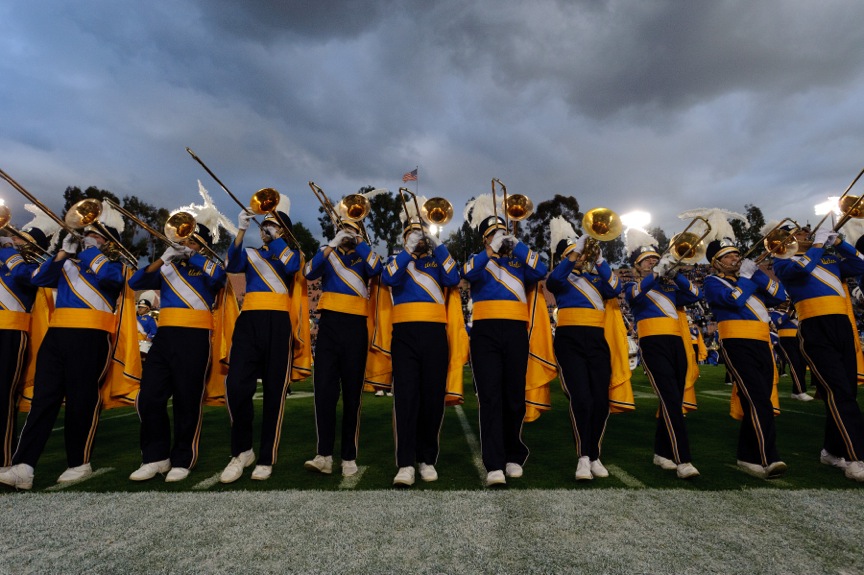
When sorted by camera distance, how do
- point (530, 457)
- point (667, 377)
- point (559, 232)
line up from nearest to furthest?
point (667, 377), point (530, 457), point (559, 232)

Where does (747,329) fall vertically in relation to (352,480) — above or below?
above

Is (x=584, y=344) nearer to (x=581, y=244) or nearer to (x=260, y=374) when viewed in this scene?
(x=581, y=244)

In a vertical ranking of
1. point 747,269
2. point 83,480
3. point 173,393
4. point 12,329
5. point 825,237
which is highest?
point 825,237

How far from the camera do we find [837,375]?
431 cm

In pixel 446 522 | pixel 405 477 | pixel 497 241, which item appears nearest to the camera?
pixel 446 522

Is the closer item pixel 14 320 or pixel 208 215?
pixel 14 320

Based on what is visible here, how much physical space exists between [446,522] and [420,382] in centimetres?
132

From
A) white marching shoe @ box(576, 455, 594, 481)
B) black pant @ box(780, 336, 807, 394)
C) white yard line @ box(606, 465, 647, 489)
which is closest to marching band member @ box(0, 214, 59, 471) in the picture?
white marching shoe @ box(576, 455, 594, 481)

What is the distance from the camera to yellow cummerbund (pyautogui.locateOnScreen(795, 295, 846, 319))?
448cm

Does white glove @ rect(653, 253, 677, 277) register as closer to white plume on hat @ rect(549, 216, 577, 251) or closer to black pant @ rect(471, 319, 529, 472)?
white plume on hat @ rect(549, 216, 577, 251)

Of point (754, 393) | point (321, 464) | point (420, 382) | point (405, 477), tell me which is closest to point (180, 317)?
point (321, 464)

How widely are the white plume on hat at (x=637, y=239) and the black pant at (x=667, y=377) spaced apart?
3.15 ft

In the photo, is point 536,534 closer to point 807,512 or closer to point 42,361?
point 807,512

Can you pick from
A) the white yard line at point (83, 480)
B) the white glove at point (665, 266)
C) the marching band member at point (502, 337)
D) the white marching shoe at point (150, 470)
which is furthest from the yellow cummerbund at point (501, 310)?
the white yard line at point (83, 480)
